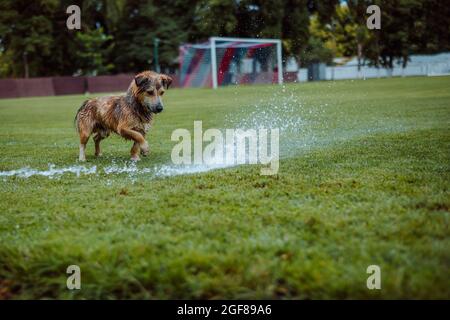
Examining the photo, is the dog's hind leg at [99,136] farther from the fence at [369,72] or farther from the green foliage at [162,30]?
the fence at [369,72]

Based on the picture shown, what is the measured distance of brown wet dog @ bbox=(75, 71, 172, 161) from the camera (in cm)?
707

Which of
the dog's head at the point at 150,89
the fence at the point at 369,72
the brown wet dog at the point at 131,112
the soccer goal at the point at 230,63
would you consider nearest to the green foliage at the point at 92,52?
the soccer goal at the point at 230,63

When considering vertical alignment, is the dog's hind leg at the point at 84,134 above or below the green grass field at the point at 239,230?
above

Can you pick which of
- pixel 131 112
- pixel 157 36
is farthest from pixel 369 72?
pixel 131 112

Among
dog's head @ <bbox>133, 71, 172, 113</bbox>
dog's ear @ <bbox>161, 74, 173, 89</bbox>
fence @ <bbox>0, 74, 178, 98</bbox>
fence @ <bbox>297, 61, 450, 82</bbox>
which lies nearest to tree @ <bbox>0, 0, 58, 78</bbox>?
fence @ <bbox>0, 74, 178, 98</bbox>

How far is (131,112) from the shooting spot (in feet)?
23.9

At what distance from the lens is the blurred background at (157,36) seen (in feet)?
154

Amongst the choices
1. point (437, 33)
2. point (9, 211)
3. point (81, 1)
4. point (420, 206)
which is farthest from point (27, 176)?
point (81, 1)

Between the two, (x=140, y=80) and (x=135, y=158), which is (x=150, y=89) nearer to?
(x=140, y=80)

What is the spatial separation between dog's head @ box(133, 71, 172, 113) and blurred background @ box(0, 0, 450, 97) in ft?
129

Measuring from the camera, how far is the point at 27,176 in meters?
6.29

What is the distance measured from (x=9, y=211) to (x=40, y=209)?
0.99 feet

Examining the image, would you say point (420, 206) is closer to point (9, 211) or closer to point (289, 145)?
point (9, 211)

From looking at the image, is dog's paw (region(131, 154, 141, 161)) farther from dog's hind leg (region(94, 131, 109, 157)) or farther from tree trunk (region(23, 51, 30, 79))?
tree trunk (region(23, 51, 30, 79))
